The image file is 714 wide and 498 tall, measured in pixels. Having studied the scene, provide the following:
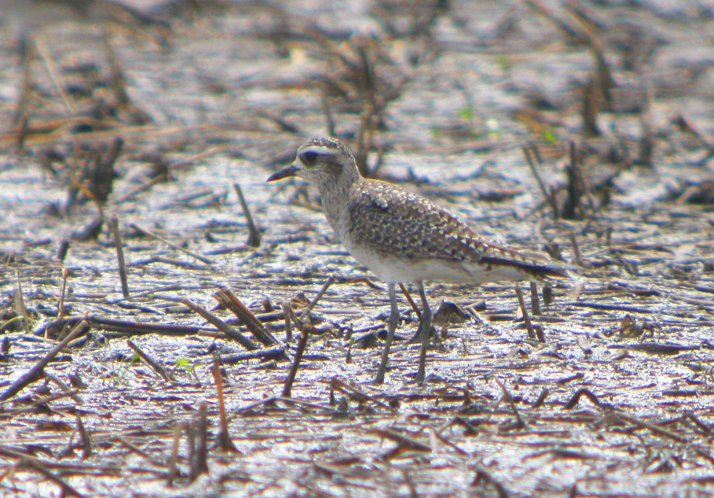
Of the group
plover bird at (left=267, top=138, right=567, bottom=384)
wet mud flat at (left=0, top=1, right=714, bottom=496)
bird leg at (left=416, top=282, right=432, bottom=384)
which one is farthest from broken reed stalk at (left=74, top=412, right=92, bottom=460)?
bird leg at (left=416, top=282, right=432, bottom=384)

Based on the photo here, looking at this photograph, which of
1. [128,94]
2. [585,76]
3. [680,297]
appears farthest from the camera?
[585,76]

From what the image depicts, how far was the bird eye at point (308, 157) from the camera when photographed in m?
7.20

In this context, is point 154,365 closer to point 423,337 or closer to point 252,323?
point 252,323

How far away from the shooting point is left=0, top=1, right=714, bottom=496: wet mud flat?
503cm

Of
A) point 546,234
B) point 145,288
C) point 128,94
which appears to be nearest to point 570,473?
point 145,288

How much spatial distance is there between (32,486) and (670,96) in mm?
10810

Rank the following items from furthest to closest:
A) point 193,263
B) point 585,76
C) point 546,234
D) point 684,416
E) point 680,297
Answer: point 585,76 → point 546,234 → point 193,263 → point 680,297 → point 684,416

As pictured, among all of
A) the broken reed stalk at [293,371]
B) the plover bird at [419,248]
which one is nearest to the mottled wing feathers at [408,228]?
the plover bird at [419,248]

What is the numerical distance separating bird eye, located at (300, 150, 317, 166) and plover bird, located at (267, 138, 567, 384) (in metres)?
0.40

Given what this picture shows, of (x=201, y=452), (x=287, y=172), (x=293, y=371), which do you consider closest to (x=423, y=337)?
(x=293, y=371)

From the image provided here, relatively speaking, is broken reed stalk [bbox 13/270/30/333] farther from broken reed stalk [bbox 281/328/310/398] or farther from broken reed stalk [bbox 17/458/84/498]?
broken reed stalk [bbox 17/458/84/498]

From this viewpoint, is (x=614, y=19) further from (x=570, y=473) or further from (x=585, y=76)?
(x=570, y=473)

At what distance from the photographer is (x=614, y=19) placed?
17.3 meters

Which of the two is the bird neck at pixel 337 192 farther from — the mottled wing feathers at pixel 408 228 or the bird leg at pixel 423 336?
the bird leg at pixel 423 336
